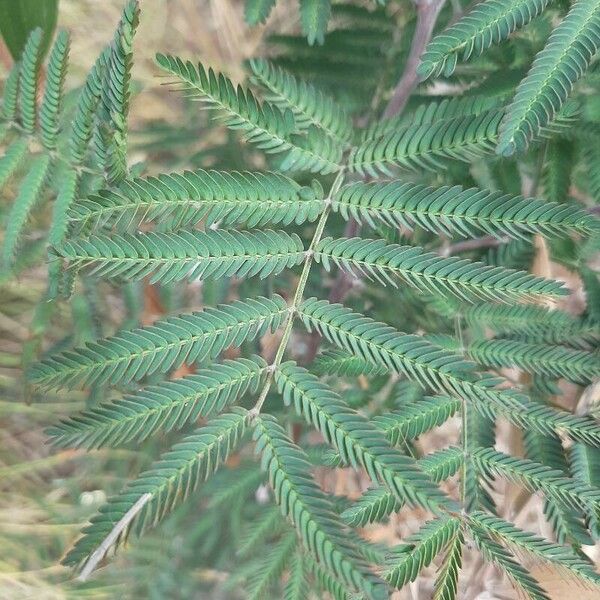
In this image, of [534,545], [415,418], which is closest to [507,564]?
[534,545]

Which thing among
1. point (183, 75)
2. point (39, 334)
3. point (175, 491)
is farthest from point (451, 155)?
point (39, 334)

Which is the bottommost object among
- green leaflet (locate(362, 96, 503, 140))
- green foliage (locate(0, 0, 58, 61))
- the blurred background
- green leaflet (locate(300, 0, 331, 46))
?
the blurred background

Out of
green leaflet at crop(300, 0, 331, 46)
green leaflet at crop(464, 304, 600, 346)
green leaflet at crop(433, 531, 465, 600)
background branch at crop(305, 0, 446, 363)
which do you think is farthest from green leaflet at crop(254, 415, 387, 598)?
green leaflet at crop(300, 0, 331, 46)

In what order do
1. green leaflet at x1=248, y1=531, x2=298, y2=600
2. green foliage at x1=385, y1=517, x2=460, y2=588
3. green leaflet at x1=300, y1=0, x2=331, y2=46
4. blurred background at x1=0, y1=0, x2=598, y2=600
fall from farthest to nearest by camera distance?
1. blurred background at x1=0, y1=0, x2=598, y2=600
2. green leaflet at x1=248, y1=531, x2=298, y2=600
3. green leaflet at x1=300, y1=0, x2=331, y2=46
4. green foliage at x1=385, y1=517, x2=460, y2=588

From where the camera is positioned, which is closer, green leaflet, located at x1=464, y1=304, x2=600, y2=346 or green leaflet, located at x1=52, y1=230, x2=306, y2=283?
green leaflet, located at x1=52, y1=230, x2=306, y2=283

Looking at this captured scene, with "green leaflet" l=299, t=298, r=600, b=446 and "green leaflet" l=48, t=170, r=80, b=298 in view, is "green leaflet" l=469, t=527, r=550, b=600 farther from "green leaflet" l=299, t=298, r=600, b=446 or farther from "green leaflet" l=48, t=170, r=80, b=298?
"green leaflet" l=48, t=170, r=80, b=298

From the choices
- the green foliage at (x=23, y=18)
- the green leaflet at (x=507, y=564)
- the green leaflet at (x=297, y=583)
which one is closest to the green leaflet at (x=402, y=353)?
the green leaflet at (x=507, y=564)
